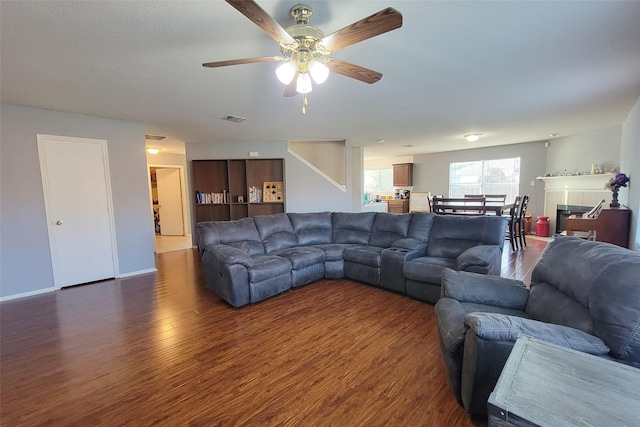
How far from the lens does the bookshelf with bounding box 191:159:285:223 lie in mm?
6223

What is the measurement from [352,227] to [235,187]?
10.3ft

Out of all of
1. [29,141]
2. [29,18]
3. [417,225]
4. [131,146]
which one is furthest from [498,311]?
[29,141]

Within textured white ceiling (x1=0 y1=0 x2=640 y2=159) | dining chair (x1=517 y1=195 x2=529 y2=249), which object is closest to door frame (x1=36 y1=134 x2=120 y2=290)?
textured white ceiling (x1=0 y1=0 x2=640 y2=159)

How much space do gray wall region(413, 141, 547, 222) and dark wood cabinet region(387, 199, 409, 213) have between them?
85 cm

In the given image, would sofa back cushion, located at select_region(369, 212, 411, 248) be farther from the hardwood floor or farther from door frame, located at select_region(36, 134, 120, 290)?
door frame, located at select_region(36, 134, 120, 290)

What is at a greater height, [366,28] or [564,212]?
[366,28]

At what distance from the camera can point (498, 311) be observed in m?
1.99

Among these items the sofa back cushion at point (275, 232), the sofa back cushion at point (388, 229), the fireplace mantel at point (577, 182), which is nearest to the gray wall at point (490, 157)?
the fireplace mantel at point (577, 182)

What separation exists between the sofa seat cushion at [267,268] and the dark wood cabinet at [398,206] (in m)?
6.59

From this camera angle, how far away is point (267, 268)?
10.9 feet

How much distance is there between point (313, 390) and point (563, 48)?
10.7 ft

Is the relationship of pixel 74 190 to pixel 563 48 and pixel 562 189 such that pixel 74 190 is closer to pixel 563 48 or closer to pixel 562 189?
pixel 563 48

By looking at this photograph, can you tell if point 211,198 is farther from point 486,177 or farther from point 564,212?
point 564,212

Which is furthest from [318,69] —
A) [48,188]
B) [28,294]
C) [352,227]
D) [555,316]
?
[28,294]
